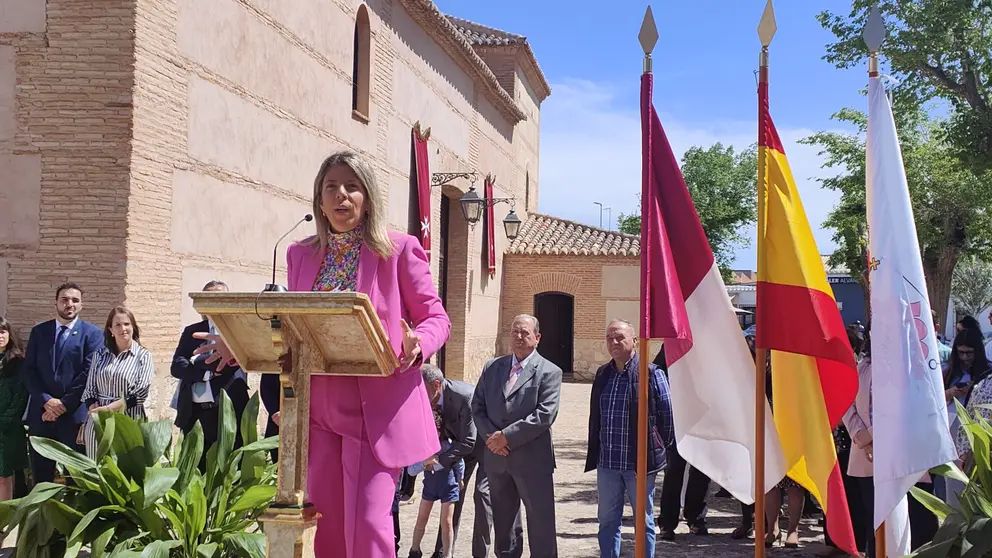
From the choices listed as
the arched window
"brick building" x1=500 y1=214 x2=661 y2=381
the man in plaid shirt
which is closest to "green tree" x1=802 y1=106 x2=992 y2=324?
"brick building" x1=500 y1=214 x2=661 y2=381

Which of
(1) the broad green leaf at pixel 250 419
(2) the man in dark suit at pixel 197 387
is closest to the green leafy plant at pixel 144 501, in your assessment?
(1) the broad green leaf at pixel 250 419

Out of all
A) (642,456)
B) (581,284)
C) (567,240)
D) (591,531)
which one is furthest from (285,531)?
(567,240)

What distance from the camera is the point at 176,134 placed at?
32.0ft

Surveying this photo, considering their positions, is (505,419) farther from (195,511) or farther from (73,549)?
(73,549)

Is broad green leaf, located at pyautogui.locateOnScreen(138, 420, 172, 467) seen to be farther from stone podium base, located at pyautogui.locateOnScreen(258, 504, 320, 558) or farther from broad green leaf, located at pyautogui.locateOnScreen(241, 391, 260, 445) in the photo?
stone podium base, located at pyautogui.locateOnScreen(258, 504, 320, 558)

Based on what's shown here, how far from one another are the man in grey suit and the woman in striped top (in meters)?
2.70

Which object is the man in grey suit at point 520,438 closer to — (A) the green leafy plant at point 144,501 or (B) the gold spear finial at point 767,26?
(A) the green leafy plant at point 144,501

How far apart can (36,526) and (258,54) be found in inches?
326

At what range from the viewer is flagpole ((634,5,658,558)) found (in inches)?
169

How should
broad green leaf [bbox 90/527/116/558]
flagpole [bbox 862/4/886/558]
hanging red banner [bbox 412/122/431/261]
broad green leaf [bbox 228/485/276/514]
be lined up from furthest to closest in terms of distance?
hanging red banner [bbox 412/122/431/261]
broad green leaf [bbox 228/485/276/514]
flagpole [bbox 862/4/886/558]
broad green leaf [bbox 90/527/116/558]

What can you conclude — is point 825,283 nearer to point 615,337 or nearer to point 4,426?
point 615,337

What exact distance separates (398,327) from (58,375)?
193 inches

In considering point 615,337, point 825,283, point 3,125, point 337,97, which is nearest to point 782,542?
point 615,337

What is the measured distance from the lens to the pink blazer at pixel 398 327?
314 cm
